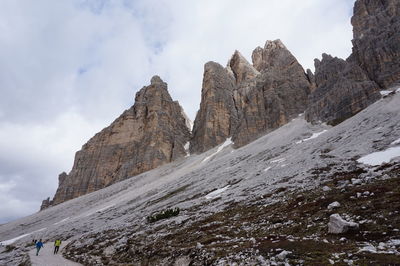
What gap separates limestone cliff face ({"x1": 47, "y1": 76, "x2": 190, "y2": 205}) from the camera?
12138 cm

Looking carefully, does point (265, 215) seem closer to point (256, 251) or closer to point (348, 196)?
point (348, 196)

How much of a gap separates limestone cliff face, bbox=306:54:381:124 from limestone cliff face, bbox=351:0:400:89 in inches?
173

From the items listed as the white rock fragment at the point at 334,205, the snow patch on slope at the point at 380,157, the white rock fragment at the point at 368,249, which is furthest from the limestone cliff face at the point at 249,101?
the white rock fragment at the point at 368,249

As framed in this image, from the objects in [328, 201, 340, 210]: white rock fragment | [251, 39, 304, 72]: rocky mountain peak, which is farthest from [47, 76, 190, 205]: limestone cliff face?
[328, 201, 340, 210]: white rock fragment

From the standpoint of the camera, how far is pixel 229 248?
1248cm

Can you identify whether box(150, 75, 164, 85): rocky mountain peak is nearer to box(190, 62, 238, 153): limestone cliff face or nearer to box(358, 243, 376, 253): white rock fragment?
box(190, 62, 238, 153): limestone cliff face

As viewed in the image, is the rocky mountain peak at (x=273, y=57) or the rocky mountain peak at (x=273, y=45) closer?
the rocky mountain peak at (x=273, y=57)

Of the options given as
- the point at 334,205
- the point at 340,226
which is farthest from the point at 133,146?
the point at 340,226

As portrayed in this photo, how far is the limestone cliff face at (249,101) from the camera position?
97375 mm

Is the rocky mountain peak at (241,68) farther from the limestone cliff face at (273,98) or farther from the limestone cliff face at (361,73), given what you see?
the limestone cliff face at (361,73)

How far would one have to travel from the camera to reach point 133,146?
5187 inches

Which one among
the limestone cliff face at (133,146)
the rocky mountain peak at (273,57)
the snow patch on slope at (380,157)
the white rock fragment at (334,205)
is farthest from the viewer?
the limestone cliff face at (133,146)

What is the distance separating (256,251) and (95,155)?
139416 mm

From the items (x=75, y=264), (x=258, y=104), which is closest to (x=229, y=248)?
(x=75, y=264)
